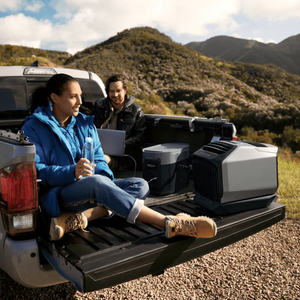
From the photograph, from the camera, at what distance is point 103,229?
2150 millimetres

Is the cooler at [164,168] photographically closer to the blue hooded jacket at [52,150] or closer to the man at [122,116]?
the man at [122,116]

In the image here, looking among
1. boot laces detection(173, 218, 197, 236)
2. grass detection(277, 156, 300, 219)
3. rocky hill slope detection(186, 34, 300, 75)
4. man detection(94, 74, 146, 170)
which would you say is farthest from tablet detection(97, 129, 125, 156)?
rocky hill slope detection(186, 34, 300, 75)

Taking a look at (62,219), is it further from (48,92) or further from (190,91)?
(190,91)

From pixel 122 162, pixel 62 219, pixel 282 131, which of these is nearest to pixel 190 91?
pixel 282 131

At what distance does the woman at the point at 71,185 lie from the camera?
6.70ft

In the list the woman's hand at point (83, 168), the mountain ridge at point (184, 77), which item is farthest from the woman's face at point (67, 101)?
the mountain ridge at point (184, 77)

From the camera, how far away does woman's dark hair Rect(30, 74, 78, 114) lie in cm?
232

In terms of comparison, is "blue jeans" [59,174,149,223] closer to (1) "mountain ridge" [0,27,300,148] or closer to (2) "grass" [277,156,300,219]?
(2) "grass" [277,156,300,219]

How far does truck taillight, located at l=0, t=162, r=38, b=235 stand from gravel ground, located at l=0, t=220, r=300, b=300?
977 millimetres

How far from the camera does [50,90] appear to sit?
2.36 meters

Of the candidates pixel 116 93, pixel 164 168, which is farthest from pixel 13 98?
pixel 164 168

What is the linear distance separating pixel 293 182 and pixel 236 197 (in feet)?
11.8

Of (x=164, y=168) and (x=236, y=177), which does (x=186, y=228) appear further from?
(x=164, y=168)

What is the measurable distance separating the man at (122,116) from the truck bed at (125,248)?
136 cm
